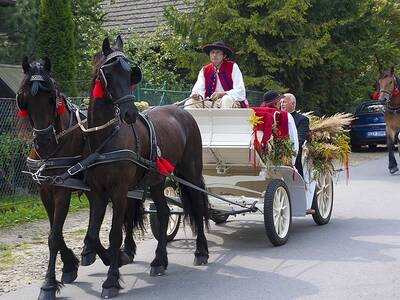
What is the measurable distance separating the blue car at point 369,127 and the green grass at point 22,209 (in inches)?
503

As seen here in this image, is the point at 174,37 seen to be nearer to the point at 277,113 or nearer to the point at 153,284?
the point at 277,113

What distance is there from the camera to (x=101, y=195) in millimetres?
6105

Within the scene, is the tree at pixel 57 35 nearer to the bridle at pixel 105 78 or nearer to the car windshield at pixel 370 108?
the bridle at pixel 105 78

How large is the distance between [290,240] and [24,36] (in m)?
8.01

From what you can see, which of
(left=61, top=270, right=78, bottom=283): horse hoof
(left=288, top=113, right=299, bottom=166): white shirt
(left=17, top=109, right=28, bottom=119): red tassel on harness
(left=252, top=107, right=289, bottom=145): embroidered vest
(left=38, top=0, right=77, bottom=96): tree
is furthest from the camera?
(left=38, top=0, right=77, bottom=96): tree

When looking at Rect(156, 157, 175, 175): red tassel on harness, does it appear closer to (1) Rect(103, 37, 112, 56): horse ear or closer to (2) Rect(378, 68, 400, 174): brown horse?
(1) Rect(103, 37, 112, 56): horse ear

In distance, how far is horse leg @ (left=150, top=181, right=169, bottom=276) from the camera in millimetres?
6680

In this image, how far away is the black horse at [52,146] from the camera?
5.66 m

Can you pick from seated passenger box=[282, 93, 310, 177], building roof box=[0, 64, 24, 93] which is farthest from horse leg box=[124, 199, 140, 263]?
building roof box=[0, 64, 24, 93]

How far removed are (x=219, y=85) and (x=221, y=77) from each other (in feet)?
0.37

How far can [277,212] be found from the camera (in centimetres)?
788

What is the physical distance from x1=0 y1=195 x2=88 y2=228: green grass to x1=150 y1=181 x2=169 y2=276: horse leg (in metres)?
3.52

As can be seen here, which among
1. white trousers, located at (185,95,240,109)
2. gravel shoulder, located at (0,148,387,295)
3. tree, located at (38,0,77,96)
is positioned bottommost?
gravel shoulder, located at (0,148,387,295)

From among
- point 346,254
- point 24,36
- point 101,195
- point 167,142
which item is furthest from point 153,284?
point 24,36
